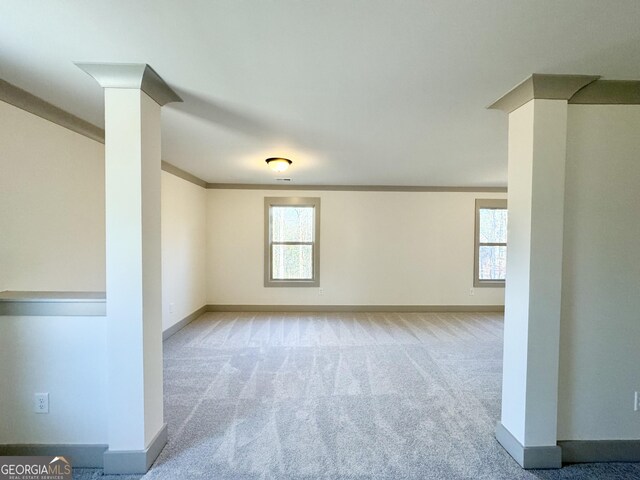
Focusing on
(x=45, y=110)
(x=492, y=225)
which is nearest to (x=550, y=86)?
(x=45, y=110)

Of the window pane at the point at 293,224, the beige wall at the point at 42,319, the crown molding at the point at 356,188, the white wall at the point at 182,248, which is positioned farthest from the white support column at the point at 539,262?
the window pane at the point at 293,224

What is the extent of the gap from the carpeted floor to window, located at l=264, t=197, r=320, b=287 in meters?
1.34

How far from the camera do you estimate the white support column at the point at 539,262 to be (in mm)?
1741

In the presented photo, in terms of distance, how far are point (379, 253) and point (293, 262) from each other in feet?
5.39

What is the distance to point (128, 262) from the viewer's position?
5.60 ft

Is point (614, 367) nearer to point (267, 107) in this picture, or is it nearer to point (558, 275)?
point (558, 275)

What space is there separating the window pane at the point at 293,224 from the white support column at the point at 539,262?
13.1ft

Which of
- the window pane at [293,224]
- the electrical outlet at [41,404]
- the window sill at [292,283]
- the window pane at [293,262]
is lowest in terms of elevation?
the electrical outlet at [41,404]

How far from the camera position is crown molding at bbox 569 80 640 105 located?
173cm

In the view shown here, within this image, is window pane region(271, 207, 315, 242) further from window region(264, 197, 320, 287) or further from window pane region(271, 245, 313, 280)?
window pane region(271, 245, 313, 280)

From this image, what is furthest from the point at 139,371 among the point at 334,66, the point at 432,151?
the point at 432,151

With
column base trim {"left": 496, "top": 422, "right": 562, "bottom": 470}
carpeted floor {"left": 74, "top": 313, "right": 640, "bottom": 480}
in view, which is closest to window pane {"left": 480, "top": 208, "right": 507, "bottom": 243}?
carpeted floor {"left": 74, "top": 313, "right": 640, "bottom": 480}

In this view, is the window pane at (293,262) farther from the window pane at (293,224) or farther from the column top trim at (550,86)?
the column top trim at (550,86)

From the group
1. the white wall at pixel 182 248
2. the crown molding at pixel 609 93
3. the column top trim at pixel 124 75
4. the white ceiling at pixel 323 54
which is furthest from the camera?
the white wall at pixel 182 248
